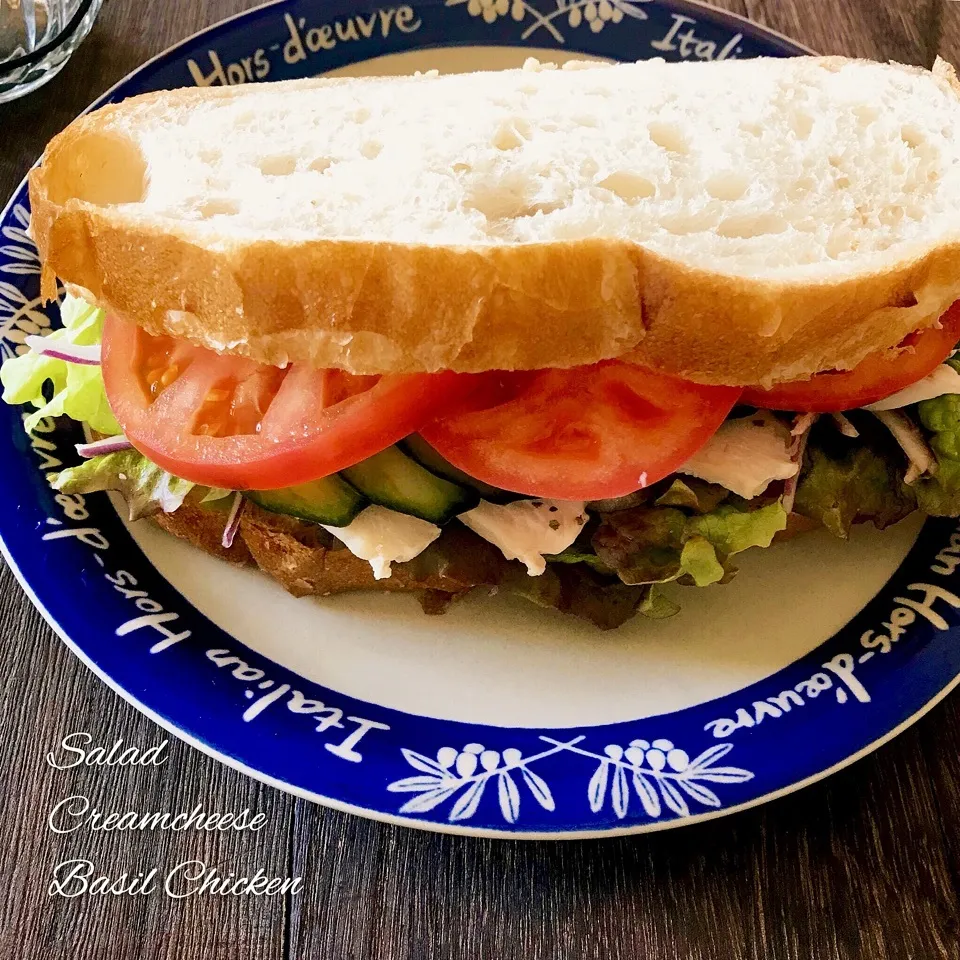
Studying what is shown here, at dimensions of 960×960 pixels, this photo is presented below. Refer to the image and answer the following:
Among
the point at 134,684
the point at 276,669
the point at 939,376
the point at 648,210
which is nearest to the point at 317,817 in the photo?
the point at 276,669

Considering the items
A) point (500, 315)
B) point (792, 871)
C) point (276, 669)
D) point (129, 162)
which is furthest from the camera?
point (129, 162)

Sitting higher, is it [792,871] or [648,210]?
[648,210]

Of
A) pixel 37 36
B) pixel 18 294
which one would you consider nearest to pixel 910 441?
pixel 18 294

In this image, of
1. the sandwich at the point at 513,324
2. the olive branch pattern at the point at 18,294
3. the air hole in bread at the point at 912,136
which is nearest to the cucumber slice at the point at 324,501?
the sandwich at the point at 513,324

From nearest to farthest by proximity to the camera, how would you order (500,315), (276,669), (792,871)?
(500,315) → (792,871) → (276,669)

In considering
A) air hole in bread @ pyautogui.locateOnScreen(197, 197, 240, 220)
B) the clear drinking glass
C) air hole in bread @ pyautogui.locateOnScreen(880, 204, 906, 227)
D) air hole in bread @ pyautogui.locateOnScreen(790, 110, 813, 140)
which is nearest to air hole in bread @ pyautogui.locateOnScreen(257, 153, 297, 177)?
air hole in bread @ pyautogui.locateOnScreen(197, 197, 240, 220)

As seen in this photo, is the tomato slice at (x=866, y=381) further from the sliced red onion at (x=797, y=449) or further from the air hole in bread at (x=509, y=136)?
the air hole in bread at (x=509, y=136)

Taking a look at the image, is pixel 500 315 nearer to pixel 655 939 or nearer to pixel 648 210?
pixel 648 210
